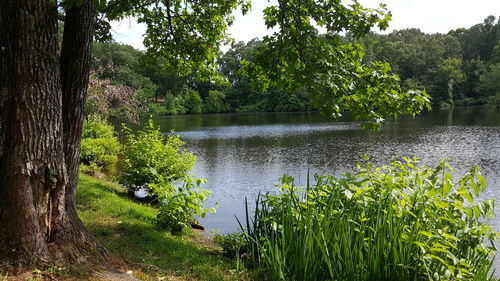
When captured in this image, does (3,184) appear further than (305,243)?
No

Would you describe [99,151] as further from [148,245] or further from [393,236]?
[393,236]

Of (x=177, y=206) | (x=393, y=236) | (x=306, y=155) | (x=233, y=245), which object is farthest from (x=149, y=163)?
(x=306, y=155)

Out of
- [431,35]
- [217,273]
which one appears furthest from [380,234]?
[431,35]

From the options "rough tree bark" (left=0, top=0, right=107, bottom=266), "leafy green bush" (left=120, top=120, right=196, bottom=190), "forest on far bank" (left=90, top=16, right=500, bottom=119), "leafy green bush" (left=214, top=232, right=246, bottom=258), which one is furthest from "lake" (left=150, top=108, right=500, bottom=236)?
"forest on far bank" (left=90, top=16, right=500, bottom=119)

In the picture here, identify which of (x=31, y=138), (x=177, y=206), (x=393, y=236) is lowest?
(x=177, y=206)

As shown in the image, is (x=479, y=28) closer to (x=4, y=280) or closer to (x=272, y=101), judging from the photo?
(x=272, y=101)

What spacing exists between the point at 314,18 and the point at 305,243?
3117mm

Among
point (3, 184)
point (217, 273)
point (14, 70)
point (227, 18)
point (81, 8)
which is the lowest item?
point (217, 273)

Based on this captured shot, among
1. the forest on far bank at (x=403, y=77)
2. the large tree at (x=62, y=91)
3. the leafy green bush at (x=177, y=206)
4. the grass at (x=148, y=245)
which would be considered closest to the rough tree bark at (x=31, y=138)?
the large tree at (x=62, y=91)

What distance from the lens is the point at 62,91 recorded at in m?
4.18

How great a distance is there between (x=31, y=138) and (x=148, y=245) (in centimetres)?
275

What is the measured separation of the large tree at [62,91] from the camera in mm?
3533

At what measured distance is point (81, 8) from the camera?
4.18 meters

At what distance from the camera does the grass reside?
474 cm
